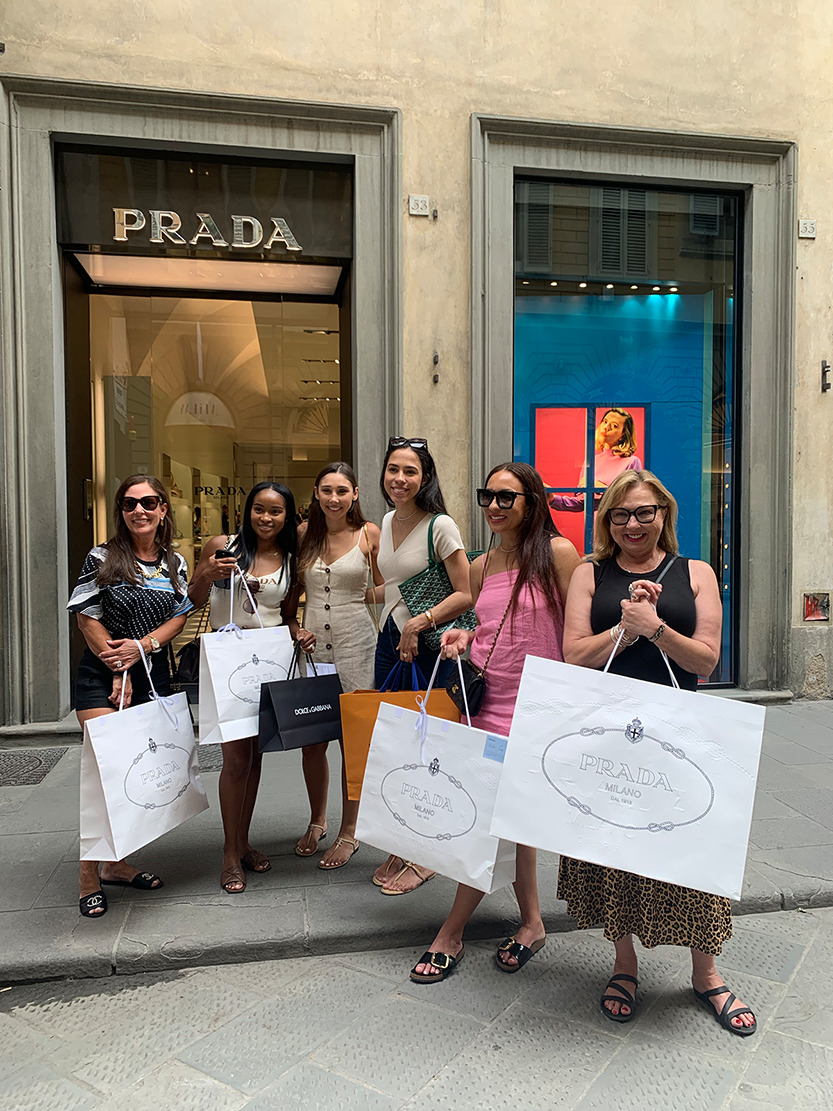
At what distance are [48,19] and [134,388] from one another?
9.60 ft

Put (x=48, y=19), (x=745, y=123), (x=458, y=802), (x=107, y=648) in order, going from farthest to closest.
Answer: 1. (x=745, y=123)
2. (x=48, y=19)
3. (x=107, y=648)
4. (x=458, y=802)

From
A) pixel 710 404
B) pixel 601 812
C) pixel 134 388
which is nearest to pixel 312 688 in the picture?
pixel 601 812

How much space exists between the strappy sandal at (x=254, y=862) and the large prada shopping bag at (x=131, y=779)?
55 cm

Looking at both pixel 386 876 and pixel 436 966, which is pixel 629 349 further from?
pixel 436 966

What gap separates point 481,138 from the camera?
6648 millimetres

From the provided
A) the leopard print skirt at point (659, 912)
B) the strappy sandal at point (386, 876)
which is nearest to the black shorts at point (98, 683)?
the strappy sandal at point (386, 876)

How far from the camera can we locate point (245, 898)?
11.7 feet

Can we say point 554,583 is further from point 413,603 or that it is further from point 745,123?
point 745,123

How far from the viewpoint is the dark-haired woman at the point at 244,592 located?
363 centimetres

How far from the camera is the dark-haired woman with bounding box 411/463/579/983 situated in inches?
120

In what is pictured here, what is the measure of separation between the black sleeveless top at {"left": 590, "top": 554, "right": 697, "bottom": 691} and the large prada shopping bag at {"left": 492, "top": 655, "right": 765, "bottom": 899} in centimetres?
25

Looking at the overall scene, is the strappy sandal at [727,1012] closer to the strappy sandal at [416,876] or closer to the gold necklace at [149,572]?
the strappy sandal at [416,876]

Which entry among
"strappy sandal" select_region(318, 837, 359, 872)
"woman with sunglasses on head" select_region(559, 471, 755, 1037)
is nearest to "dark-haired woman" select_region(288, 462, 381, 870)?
"strappy sandal" select_region(318, 837, 359, 872)

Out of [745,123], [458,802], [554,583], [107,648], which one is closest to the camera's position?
[458,802]
